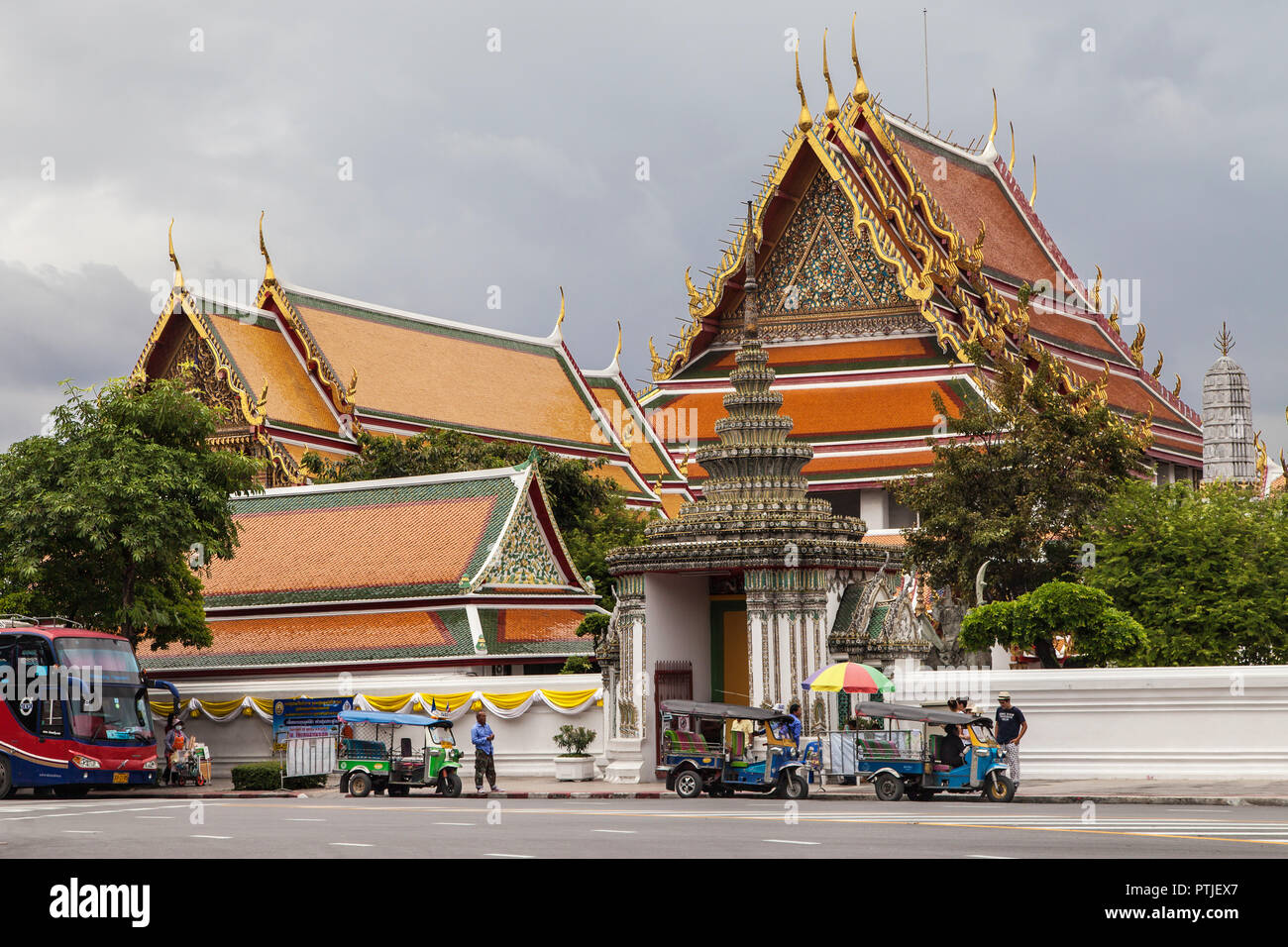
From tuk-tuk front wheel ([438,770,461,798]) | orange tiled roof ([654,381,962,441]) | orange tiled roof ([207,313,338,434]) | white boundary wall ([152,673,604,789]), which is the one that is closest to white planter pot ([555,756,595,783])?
white boundary wall ([152,673,604,789])

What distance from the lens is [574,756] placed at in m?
26.9

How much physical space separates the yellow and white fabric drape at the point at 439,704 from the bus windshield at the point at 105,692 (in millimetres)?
3693

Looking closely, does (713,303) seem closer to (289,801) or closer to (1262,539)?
(1262,539)

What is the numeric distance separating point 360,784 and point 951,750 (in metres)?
7.81

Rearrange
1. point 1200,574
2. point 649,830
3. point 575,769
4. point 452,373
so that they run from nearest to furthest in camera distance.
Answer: point 649,830 < point 575,769 < point 1200,574 < point 452,373

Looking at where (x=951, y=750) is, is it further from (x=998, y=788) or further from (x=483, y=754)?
(x=483, y=754)

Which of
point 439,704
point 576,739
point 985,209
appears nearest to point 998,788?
point 576,739

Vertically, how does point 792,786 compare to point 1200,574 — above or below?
below

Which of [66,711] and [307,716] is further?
[307,716]

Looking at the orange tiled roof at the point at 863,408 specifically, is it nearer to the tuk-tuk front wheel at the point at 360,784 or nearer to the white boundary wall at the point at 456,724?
the white boundary wall at the point at 456,724

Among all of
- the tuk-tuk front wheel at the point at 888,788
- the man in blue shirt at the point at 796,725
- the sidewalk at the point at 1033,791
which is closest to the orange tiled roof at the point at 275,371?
the sidewalk at the point at 1033,791

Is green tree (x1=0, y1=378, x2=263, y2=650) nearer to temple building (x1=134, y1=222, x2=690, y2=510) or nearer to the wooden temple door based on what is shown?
the wooden temple door

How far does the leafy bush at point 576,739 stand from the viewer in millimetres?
26953

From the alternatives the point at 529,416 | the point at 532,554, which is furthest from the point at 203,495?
the point at 529,416
